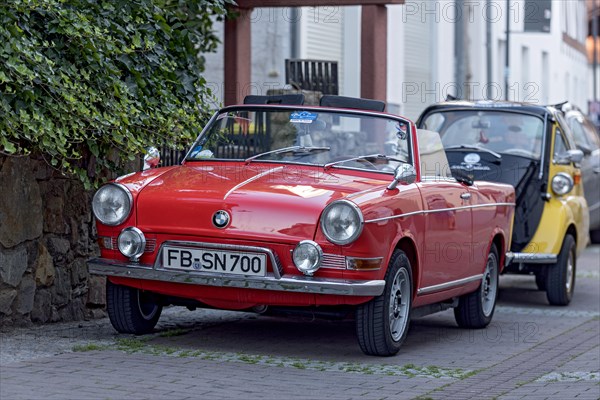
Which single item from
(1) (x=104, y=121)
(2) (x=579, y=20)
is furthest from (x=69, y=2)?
(2) (x=579, y=20)

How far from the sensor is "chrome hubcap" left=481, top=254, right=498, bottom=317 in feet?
33.9

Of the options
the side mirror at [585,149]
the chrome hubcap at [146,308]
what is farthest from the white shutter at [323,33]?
the chrome hubcap at [146,308]

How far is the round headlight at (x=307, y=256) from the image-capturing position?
7699 millimetres

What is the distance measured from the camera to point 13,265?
8734mm

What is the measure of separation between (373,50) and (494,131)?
4.12m

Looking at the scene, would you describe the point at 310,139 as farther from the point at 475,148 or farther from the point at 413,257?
the point at 475,148

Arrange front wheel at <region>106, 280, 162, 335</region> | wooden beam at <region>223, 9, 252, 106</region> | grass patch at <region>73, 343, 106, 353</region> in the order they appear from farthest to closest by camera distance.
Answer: wooden beam at <region>223, 9, 252, 106</region>, front wheel at <region>106, 280, 162, 335</region>, grass patch at <region>73, 343, 106, 353</region>

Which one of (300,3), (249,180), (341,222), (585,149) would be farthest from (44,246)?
(585,149)

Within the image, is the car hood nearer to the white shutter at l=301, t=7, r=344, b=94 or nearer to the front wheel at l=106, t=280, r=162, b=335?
the front wheel at l=106, t=280, r=162, b=335

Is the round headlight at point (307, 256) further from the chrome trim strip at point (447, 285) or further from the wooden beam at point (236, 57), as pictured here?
the wooden beam at point (236, 57)

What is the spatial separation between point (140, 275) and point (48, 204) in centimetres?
152

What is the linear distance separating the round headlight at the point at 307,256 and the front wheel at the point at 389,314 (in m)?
0.50

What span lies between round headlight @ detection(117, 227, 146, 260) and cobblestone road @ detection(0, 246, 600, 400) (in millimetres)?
608

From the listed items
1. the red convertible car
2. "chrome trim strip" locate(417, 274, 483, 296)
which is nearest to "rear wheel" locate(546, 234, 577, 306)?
"chrome trim strip" locate(417, 274, 483, 296)
